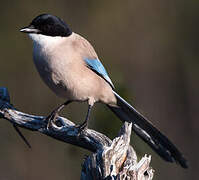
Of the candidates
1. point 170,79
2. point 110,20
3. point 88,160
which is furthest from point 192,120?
point 88,160

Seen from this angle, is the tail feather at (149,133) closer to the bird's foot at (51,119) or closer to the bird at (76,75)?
the bird at (76,75)

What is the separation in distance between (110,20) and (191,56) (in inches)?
63.6

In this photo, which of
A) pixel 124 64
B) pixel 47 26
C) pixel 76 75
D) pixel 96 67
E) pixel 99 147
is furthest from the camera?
pixel 124 64

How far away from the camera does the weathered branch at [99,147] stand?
4.60m

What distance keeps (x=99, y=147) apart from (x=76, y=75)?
1.10 metres

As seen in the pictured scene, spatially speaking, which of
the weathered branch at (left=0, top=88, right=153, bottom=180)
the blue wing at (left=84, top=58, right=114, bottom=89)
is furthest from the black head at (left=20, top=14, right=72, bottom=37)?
the weathered branch at (left=0, top=88, right=153, bottom=180)

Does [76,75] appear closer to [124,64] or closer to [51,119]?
[51,119]

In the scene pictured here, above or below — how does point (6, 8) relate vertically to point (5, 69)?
Result: above

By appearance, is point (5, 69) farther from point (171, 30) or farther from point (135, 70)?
point (171, 30)

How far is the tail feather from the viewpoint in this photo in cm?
591

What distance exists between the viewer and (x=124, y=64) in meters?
9.73

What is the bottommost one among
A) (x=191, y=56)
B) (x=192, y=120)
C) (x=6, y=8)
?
(x=192, y=120)

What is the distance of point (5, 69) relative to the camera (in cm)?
941

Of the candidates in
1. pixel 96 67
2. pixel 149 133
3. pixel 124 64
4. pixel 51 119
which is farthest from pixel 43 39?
pixel 124 64
